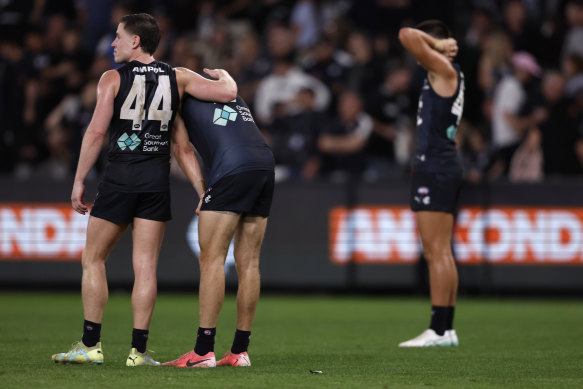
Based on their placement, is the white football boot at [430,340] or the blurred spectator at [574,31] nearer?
the white football boot at [430,340]

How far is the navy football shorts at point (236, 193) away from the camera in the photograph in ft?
21.3

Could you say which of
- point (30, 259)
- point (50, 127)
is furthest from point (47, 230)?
point (50, 127)

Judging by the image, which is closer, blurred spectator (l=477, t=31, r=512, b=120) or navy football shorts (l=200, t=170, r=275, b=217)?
navy football shorts (l=200, t=170, r=275, b=217)

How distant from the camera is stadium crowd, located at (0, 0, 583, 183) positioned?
1446cm

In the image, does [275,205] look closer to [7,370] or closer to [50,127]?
[50,127]

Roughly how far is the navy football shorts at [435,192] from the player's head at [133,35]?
3055mm

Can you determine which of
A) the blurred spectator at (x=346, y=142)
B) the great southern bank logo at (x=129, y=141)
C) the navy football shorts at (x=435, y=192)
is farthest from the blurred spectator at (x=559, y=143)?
the great southern bank logo at (x=129, y=141)

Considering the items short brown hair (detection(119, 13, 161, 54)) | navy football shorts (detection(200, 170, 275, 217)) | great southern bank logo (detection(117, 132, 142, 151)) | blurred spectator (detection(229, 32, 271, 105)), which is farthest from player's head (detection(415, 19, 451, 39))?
blurred spectator (detection(229, 32, 271, 105))

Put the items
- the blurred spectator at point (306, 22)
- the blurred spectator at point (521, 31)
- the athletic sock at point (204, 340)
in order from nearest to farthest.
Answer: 1. the athletic sock at point (204, 340)
2. the blurred spectator at point (521, 31)
3. the blurred spectator at point (306, 22)

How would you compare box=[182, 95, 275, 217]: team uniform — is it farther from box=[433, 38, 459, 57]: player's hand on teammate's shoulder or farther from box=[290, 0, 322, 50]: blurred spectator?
box=[290, 0, 322, 50]: blurred spectator

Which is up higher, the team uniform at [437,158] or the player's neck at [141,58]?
the player's neck at [141,58]

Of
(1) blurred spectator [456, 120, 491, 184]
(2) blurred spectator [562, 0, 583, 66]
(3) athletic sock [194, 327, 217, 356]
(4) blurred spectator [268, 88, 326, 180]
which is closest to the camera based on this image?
(3) athletic sock [194, 327, 217, 356]

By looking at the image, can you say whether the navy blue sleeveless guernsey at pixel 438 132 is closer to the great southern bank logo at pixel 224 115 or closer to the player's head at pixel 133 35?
the great southern bank logo at pixel 224 115

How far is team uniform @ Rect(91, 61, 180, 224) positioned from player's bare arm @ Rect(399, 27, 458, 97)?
257 cm
